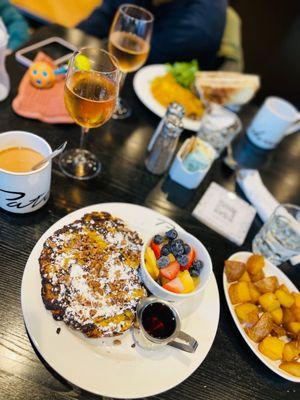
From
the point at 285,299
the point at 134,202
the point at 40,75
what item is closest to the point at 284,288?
the point at 285,299

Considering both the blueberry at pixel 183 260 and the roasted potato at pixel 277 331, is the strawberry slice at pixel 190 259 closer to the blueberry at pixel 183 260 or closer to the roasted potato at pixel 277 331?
the blueberry at pixel 183 260

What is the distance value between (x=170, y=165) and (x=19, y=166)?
63 centimetres

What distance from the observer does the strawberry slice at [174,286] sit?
95 cm

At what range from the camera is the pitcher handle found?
884 millimetres

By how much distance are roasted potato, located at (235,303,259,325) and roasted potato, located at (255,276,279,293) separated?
0.08 metres

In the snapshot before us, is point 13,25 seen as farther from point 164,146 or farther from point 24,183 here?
point 24,183

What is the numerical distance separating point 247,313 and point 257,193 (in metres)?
0.59

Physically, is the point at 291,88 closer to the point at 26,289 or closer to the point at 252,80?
the point at 252,80

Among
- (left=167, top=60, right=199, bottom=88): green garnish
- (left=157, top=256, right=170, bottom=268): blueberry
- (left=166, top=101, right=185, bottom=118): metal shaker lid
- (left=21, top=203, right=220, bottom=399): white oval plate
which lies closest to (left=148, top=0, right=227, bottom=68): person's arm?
(left=167, top=60, right=199, bottom=88): green garnish

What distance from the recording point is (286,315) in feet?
3.52

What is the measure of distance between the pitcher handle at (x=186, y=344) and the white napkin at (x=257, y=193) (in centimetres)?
68

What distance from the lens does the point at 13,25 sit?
227 cm

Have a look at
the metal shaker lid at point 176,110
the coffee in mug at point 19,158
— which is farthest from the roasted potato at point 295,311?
the coffee in mug at point 19,158

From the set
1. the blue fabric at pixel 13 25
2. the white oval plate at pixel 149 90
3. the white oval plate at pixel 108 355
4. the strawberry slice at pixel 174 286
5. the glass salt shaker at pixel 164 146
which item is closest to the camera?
the white oval plate at pixel 108 355
